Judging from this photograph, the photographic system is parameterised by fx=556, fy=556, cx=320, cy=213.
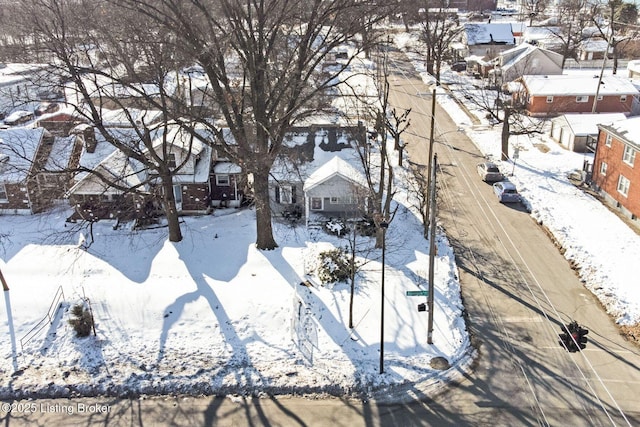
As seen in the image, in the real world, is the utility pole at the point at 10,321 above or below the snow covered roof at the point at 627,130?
below

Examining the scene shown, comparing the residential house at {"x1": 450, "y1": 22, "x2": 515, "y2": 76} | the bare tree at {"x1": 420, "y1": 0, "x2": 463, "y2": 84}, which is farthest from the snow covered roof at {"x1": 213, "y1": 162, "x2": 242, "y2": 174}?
the residential house at {"x1": 450, "y1": 22, "x2": 515, "y2": 76}

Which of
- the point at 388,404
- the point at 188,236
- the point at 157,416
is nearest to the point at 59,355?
the point at 157,416

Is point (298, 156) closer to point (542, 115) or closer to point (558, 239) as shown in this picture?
point (558, 239)

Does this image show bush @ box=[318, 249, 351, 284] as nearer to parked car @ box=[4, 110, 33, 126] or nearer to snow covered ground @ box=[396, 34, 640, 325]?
snow covered ground @ box=[396, 34, 640, 325]

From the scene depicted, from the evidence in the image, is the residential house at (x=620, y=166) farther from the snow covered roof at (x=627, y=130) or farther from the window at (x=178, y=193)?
the window at (x=178, y=193)

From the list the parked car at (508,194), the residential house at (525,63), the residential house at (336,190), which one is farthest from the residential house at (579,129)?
the residential house at (336,190)
